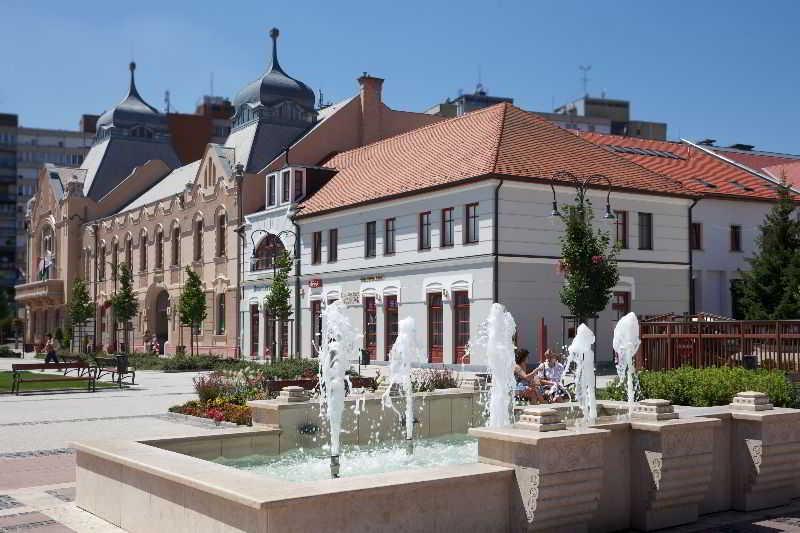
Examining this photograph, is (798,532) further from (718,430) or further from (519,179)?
(519,179)

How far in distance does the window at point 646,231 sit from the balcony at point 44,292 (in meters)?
49.9

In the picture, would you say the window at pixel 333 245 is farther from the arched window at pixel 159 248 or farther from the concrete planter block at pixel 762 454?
the concrete planter block at pixel 762 454

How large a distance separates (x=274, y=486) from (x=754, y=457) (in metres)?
5.06

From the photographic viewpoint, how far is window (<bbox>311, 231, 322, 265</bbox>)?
41562 mm

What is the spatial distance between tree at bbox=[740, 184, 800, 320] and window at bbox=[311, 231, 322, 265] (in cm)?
1751

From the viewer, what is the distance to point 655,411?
8.83 meters

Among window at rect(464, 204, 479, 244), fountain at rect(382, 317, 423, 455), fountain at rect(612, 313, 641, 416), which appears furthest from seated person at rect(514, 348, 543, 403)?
window at rect(464, 204, 479, 244)

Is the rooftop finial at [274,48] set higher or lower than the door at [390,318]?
higher

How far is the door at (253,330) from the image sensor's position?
46281 millimetres

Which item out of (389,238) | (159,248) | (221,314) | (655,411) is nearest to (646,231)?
(389,238)

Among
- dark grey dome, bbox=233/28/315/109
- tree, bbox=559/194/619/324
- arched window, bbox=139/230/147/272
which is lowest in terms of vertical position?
Result: tree, bbox=559/194/619/324

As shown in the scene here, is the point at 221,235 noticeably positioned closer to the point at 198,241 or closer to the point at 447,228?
the point at 198,241

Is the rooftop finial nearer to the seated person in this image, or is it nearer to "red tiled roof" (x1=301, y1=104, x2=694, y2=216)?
"red tiled roof" (x1=301, y1=104, x2=694, y2=216)

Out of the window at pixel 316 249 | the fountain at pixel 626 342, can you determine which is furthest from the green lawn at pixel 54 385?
the fountain at pixel 626 342
